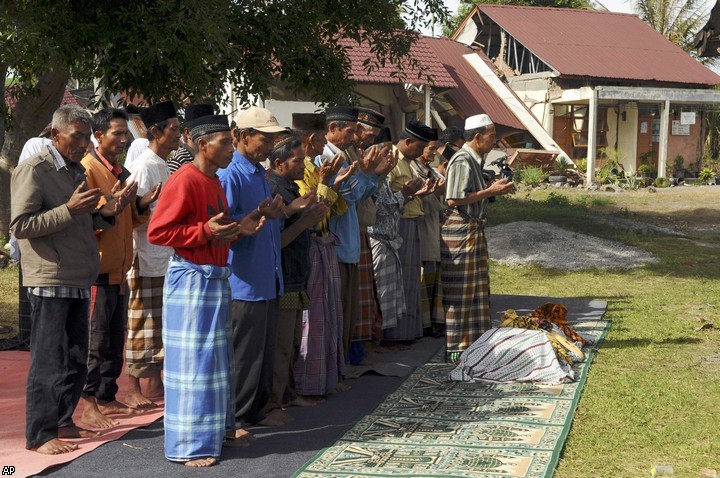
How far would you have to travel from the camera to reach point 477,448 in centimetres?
516

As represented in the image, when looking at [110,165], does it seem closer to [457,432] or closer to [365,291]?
[365,291]

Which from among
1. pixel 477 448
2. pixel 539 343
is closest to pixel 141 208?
Result: pixel 477 448

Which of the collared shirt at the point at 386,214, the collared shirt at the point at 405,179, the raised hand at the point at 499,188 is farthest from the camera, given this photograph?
the collared shirt at the point at 405,179

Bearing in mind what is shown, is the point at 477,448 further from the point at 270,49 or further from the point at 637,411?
the point at 270,49

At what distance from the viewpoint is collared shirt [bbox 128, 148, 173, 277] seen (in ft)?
20.1

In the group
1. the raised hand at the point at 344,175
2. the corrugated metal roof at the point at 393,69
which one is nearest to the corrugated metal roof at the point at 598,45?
the corrugated metal roof at the point at 393,69

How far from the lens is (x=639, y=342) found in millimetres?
8312

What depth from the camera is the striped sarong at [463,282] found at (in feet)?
24.3

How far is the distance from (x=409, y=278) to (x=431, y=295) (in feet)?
2.24

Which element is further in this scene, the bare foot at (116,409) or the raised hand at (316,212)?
the bare foot at (116,409)

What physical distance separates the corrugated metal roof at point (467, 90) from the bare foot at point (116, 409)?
69.3 feet

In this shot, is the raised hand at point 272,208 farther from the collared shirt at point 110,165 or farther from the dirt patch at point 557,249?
the dirt patch at point 557,249

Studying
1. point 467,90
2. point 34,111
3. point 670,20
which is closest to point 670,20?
point 670,20

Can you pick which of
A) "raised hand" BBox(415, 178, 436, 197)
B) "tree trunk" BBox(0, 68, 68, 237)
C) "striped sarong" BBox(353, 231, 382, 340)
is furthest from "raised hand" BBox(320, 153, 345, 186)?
"tree trunk" BBox(0, 68, 68, 237)
